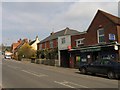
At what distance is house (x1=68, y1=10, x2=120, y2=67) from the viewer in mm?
27344

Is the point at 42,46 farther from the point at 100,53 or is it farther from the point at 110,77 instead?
the point at 110,77

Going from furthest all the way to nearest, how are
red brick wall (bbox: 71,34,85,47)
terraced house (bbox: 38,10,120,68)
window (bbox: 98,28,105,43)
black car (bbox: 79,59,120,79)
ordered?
red brick wall (bbox: 71,34,85,47), window (bbox: 98,28,105,43), terraced house (bbox: 38,10,120,68), black car (bbox: 79,59,120,79)

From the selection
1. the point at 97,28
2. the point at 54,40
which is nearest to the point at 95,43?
the point at 97,28

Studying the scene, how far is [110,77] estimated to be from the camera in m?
20.1

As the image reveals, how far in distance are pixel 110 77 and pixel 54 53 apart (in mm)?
24949

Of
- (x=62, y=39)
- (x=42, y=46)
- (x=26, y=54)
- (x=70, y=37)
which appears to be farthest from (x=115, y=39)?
(x=26, y=54)

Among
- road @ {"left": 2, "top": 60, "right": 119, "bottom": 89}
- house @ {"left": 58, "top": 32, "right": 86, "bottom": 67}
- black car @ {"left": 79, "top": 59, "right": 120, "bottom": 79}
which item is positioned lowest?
road @ {"left": 2, "top": 60, "right": 119, "bottom": 89}

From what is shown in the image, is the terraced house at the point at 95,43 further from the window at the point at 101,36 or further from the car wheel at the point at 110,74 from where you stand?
the car wheel at the point at 110,74

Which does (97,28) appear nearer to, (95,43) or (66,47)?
(95,43)

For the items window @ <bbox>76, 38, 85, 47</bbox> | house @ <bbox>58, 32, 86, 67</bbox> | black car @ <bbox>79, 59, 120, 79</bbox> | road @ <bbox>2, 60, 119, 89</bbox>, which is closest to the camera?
road @ <bbox>2, 60, 119, 89</bbox>

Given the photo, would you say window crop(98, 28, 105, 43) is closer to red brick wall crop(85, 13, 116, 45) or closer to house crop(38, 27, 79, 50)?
red brick wall crop(85, 13, 116, 45)

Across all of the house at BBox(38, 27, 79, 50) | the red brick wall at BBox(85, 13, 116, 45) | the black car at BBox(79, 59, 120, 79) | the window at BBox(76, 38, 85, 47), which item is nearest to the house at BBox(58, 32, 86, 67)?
the window at BBox(76, 38, 85, 47)

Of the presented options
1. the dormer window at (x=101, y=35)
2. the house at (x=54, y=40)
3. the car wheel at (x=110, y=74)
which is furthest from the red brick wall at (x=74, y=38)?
the car wheel at (x=110, y=74)

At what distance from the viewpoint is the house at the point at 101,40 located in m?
27.3
